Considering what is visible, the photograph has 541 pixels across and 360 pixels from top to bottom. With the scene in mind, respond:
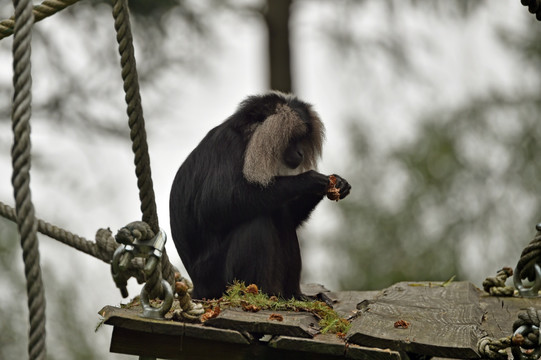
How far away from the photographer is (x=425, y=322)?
140 inches

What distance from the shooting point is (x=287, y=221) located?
4707 mm

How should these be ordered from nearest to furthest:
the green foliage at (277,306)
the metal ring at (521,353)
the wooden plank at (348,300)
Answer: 1. the metal ring at (521,353)
2. the green foliage at (277,306)
3. the wooden plank at (348,300)

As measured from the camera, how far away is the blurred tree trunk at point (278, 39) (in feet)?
38.2

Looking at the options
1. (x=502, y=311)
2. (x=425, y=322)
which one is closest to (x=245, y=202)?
(x=425, y=322)

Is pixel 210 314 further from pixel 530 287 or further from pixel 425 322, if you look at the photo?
pixel 530 287

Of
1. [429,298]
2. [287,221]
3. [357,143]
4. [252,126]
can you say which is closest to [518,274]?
[429,298]

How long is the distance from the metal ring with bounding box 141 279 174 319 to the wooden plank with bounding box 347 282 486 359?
2.37 ft

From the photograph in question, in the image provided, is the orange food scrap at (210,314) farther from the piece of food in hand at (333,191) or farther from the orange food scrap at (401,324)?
the piece of food in hand at (333,191)

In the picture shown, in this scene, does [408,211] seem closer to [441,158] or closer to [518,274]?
[441,158]

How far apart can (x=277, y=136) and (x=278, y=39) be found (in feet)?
23.5

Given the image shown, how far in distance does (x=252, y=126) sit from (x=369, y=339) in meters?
1.97

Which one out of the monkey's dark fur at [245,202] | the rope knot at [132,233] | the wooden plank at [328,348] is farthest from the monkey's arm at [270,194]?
the rope knot at [132,233]

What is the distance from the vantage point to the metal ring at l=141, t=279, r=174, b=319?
2996 mm

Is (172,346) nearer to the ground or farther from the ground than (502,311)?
nearer to the ground
